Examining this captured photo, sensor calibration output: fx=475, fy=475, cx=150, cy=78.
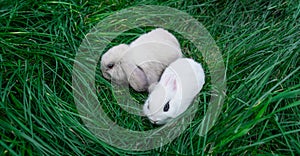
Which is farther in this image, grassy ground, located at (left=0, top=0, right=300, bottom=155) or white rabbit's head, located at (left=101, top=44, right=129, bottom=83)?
white rabbit's head, located at (left=101, top=44, right=129, bottom=83)

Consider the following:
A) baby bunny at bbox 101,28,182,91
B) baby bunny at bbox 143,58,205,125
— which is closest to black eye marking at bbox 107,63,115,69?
baby bunny at bbox 101,28,182,91

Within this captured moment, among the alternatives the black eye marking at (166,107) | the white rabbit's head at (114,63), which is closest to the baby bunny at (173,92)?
the black eye marking at (166,107)

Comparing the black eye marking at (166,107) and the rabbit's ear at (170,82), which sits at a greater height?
the rabbit's ear at (170,82)

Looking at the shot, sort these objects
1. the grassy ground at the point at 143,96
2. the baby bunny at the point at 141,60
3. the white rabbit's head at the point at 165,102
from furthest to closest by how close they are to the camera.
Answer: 1. the baby bunny at the point at 141,60
2. the white rabbit's head at the point at 165,102
3. the grassy ground at the point at 143,96

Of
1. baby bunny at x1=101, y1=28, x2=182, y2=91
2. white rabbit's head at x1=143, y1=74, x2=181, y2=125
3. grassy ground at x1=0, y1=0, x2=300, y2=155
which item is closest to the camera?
grassy ground at x1=0, y1=0, x2=300, y2=155

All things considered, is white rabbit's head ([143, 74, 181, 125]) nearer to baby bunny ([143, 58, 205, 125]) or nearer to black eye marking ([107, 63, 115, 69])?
baby bunny ([143, 58, 205, 125])

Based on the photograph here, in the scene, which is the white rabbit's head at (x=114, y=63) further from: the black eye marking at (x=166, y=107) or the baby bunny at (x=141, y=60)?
the black eye marking at (x=166, y=107)

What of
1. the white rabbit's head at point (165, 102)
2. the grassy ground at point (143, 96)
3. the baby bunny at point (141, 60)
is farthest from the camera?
the baby bunny at point (141, 60)

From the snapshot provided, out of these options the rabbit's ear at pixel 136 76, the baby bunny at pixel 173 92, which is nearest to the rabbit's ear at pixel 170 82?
the baby bunny at pixel 173 92

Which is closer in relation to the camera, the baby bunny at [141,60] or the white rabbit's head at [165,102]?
the white rabbit's head at [165,102]
